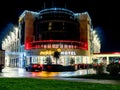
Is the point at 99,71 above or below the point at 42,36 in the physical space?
below

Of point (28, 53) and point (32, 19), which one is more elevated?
point (32, 19)

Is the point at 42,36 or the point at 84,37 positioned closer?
the point at 42,36

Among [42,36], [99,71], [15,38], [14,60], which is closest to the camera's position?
[99,71]

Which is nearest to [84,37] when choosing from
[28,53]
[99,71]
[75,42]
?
[75,42]

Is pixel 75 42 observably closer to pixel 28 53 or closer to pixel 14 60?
pixel 28 53

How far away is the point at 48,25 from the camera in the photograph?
88.1 m

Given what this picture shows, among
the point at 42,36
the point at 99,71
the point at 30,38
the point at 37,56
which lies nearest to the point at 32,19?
the point at 30,38

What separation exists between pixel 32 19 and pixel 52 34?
15046 mm

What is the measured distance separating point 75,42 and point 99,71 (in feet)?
172

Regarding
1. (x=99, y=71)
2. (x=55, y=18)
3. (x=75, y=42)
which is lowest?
(x=99, y=71)

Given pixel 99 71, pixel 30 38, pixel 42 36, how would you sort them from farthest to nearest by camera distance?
pixel 30 38, pixel 42 36, pixel 99 71

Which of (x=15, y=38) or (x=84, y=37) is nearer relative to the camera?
(x=84, y=37)

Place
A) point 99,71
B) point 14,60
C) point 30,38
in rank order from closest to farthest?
point 99,71, point 30,38, point 14,60

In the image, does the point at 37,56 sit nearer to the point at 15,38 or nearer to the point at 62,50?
the point at 62,50
